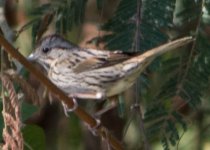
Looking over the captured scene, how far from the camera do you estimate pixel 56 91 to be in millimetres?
2287

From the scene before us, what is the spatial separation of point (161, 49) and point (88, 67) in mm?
714

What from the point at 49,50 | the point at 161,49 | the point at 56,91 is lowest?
the point at 49,50

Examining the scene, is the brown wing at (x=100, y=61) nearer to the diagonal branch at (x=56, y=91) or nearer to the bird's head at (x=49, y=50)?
the bird's head at (x=49, y=50)

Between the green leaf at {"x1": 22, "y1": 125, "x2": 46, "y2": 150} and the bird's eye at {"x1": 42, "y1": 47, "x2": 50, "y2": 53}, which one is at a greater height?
the green leaf at {"x1": 22, "y1": 125, "x2": 46, "y2": 150}

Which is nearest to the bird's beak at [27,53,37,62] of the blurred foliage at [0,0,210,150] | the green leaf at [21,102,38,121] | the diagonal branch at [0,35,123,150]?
the blurred foliage at [0,0,210,150]

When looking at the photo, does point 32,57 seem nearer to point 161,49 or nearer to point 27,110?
point 27,110

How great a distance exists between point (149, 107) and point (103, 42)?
14.0 inches

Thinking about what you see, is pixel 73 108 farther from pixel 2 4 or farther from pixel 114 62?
pixel 2 4

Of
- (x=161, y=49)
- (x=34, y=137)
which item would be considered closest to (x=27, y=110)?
(x=34, y=137)

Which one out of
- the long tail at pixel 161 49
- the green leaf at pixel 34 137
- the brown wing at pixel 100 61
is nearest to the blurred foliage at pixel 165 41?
the brown wing at pixel 100 61

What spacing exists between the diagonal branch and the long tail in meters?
0.37

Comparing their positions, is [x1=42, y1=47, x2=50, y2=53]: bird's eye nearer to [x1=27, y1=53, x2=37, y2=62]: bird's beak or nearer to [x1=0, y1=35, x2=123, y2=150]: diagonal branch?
[x1=27, y1=53, x2=37, y2=62]: bird's beak

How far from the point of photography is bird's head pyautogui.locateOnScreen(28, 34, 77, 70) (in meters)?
3.68

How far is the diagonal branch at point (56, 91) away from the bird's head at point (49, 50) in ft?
A: 3.20
